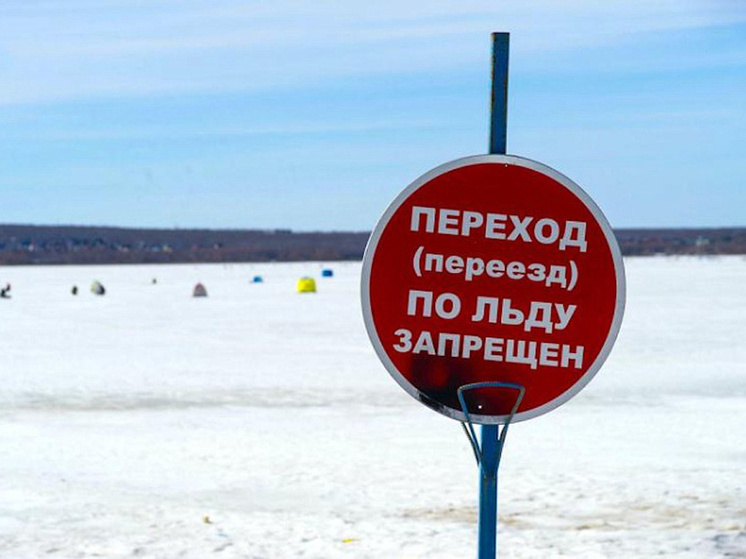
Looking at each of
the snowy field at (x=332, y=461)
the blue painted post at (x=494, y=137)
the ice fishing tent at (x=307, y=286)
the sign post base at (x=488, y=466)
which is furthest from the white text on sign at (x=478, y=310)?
the ice fishing tent at (x=307, y=286)

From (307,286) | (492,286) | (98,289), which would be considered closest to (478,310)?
(492,286)

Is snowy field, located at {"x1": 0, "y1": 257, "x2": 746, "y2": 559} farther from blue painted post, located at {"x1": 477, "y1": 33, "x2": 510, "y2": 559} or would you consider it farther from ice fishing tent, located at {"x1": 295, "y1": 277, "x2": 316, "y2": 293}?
ice fishing tent, located at {"x1": 295, "y1": 277, "x2": 316, "y2": 293}

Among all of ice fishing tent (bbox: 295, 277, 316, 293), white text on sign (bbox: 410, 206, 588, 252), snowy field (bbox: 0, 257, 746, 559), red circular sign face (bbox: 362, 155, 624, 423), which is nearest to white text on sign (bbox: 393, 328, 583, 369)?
red circular sign face (bbox: 362, 155, 624, 423)

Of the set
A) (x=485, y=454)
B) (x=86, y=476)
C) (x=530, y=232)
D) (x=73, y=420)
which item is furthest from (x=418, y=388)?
(x=73, y=420)

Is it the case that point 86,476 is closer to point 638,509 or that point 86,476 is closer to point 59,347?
point 638,509

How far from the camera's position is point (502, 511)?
27.1 feet

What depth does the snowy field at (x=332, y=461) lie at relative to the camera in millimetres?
7477

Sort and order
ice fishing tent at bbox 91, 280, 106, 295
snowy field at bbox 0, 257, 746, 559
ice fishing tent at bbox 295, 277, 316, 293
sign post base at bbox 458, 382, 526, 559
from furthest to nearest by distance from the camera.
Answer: ice fishing tent at bbox 91, 280, 106, 295 → ice fishing tent at bbox 295, 277, 316, 293 → snowy field at bbox 0, 257, 746, 559 → sign post base at bbox 458, 382, 526, 559

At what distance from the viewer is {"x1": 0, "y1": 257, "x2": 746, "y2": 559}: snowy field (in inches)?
294

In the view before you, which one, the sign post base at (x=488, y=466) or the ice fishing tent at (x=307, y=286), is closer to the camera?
the sign post base at (x=488, y=466)

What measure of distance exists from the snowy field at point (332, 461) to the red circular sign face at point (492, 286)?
12.5 feet

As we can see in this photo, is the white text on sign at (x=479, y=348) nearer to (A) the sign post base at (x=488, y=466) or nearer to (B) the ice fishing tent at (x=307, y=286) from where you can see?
(A) the sign post base at (x=488, y=466)

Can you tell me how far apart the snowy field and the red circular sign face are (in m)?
3.82

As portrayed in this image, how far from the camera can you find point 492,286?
135 inches
